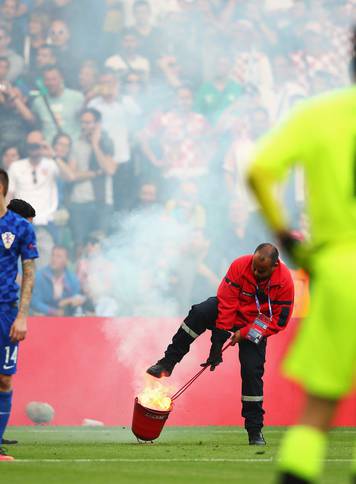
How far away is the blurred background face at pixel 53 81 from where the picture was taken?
51.7ft

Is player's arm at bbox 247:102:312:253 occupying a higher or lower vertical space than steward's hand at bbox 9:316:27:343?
higher

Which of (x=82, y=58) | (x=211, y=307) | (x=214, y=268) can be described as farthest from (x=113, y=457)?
(x=82, y=58)

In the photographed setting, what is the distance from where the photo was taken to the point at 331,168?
355 cm

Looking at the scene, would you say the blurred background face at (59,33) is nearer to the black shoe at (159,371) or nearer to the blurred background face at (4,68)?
the blurred background face at (4,68)

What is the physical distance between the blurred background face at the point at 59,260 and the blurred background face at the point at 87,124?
180 centimetres

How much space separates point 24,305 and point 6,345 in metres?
0.34

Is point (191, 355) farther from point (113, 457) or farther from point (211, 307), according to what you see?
point (113, 457)

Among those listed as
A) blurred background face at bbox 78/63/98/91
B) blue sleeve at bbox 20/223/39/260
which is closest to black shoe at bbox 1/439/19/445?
blue sleeve at bbox 20/223/39/260

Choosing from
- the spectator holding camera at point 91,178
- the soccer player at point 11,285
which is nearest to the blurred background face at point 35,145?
the spectator holding camera at point 91,178

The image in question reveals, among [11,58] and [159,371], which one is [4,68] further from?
[159,371]

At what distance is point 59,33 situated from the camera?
16.2 meters

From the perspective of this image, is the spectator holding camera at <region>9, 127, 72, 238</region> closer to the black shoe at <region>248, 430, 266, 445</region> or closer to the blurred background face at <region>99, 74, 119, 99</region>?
the blurred background face at <region>99, 74, 119, 99</region>

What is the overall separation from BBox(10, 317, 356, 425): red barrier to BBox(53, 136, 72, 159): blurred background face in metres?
3.40

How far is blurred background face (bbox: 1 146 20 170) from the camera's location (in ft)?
49.8
